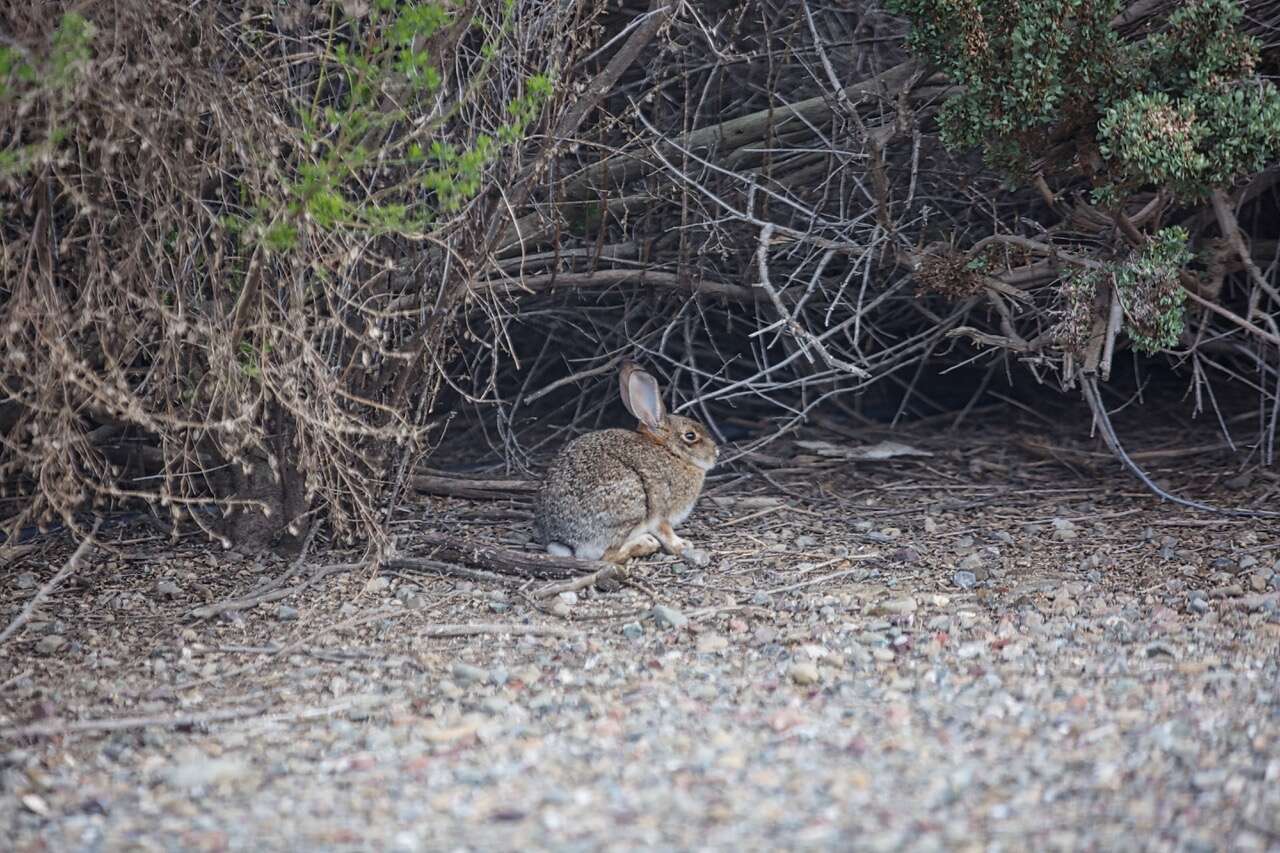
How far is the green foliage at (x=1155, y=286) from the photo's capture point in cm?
505

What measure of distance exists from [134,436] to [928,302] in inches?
167

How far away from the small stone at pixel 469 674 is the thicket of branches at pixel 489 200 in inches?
37.8

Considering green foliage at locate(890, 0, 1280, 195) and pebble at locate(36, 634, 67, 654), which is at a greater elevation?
green foliage at locate(890, 0, 1280, 195)

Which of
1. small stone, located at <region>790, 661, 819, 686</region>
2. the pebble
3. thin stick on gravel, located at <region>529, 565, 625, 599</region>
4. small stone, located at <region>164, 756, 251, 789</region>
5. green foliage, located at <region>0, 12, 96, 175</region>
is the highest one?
green foliage, located at <region>0, 12, 96, 175</region>

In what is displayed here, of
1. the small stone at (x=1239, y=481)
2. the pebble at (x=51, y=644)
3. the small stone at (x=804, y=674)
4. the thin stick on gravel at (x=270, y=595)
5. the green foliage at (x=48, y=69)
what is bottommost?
the pebble at (x=51, y=644)

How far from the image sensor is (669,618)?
4.80 meters

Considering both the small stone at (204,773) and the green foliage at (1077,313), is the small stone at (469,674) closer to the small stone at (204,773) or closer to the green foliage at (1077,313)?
the small stone at (204,773)

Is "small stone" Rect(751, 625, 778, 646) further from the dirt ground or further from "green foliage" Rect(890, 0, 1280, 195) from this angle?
"green foliage" Rect(890, 0, 1280, 195)

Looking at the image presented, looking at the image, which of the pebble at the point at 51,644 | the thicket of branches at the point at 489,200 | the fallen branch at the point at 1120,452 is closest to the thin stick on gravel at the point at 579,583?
the thicket of branches at the point at 489,200

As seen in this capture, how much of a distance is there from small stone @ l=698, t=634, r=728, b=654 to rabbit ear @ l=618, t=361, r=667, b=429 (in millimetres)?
1709

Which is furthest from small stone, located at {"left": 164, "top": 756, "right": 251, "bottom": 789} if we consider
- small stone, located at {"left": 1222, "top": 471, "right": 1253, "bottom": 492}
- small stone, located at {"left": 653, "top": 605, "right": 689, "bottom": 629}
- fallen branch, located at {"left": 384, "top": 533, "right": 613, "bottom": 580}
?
small stone, located at {"left": 1222, "top": 471, "right": 1253, "bottom": 492}

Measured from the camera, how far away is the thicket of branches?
4.20 metres

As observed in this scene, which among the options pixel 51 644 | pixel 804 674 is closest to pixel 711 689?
A: pixel 804 674

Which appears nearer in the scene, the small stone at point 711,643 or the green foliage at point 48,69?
the green foliage at point 48,69
